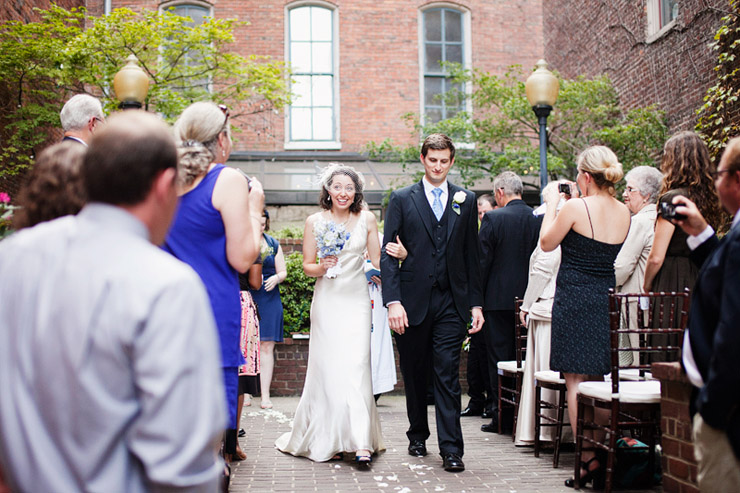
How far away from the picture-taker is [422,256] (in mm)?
5887

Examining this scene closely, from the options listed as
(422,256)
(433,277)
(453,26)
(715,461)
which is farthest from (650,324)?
(453,26)

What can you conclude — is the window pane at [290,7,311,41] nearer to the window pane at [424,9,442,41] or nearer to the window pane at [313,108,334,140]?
the window pane at [313,108,334,140]

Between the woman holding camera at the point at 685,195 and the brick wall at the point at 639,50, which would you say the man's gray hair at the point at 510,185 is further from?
the brick wall at the point at 639,50

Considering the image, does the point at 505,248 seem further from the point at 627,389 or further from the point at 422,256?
the point at 627,389

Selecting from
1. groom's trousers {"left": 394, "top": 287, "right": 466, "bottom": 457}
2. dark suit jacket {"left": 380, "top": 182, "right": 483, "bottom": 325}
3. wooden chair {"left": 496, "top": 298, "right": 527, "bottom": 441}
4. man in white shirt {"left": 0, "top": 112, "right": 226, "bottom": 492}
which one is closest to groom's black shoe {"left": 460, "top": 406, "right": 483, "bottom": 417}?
wooden chair {"left": 496, "top": 298, "right": 527, "bottom": 441}

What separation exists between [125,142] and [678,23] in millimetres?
12873

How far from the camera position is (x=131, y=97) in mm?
10703

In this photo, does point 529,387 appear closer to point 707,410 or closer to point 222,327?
point 222,327

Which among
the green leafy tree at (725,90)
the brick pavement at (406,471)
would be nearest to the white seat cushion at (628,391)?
the brick pavement at (406,471)

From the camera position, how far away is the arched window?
63.5 feet

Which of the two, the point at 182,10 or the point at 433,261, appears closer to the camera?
the point at 433,261

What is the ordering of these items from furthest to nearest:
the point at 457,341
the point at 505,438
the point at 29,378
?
the point at 505,438 → the point at 457,341 → the point at 29,378

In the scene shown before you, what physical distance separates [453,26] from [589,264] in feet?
52.3

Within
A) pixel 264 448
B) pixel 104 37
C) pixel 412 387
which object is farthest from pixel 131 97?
pixel 412 387
